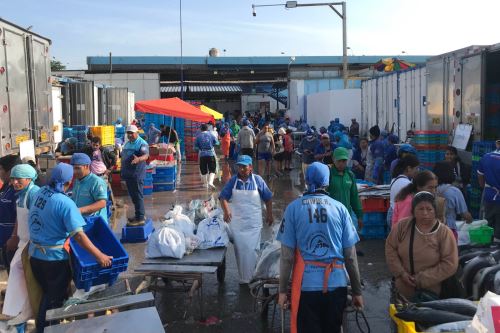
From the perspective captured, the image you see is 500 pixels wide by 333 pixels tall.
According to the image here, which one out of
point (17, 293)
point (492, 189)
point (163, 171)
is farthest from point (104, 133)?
point (492, 189)

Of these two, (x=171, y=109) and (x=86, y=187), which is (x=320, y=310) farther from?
(x=171, y=109)

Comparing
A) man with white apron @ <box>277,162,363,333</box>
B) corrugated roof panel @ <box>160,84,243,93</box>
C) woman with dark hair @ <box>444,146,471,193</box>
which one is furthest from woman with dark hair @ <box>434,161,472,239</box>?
corrugated roof panel @ <box>160,84,243,93</box>

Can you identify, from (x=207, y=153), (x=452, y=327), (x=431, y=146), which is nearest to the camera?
(x=452, y=327)

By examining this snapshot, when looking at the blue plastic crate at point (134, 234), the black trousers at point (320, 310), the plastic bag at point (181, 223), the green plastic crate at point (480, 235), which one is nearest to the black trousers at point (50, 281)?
the plastic bag at point (181, 223)

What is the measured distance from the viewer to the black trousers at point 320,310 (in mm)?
4012

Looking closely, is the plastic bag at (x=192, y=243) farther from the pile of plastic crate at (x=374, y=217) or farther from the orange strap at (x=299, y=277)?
the pile of plastic crate at (x=374, y=217)

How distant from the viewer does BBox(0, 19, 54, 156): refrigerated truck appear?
349 inches

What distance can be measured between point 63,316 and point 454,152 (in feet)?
25.3

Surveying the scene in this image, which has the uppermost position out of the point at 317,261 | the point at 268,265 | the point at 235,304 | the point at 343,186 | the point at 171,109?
the point at 171,109

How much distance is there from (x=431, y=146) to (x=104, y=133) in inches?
345

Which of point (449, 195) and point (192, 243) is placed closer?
point (449, 195)

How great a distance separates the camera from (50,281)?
5.04 m

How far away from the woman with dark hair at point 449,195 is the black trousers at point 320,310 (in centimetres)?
267

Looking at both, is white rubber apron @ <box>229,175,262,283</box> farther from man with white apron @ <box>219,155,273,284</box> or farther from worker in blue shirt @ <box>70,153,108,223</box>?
worker in blue shirt @ <box>70,153,108,223</box>
